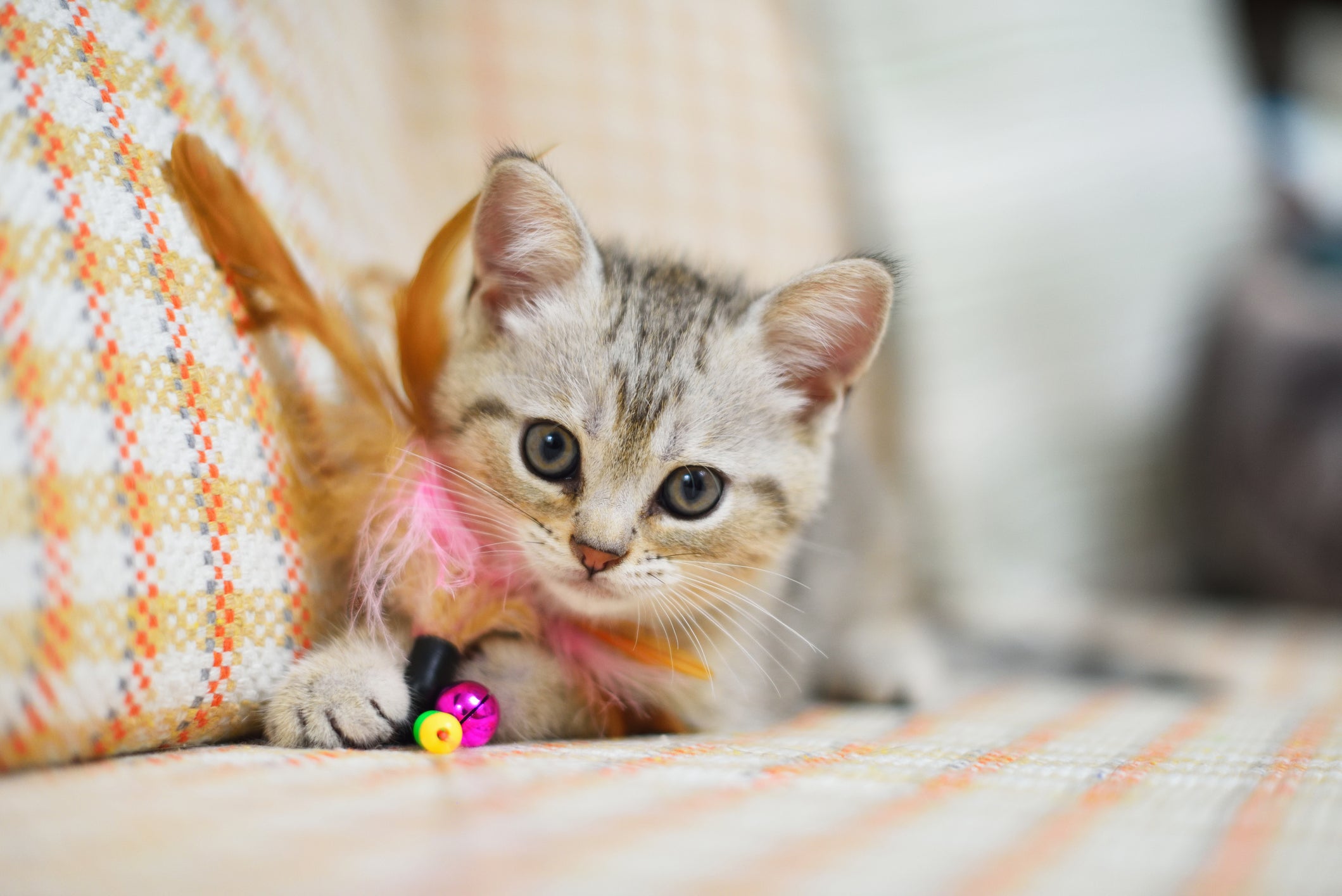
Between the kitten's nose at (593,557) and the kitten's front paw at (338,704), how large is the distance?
0.20 metres

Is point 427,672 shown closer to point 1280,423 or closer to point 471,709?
point 471,709

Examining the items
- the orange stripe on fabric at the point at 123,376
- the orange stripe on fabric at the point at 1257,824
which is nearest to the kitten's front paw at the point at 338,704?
the orange stripe on fabric at the point at 123,376

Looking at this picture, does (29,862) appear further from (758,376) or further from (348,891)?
(758,376)

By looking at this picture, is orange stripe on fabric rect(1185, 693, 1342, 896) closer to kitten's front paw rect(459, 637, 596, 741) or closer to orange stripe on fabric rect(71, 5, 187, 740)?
kitten's front paw rect(459, 637, 596, 741)

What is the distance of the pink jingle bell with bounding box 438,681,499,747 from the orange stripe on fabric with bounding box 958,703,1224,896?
0.46 meters

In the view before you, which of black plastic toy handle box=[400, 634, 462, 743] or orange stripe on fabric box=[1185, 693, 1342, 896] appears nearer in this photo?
orange stripe on fabric box=[1185, 693, 1342, 896]

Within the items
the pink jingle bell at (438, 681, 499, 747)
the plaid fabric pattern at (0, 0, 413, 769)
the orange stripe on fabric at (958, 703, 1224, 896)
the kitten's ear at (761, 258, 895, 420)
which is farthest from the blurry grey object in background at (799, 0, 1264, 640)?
the plaid fabric pattern at (0, 0, 413, 769)

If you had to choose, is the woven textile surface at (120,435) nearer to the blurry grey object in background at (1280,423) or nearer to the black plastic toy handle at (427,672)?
the black plastic toy handle at (427,672)

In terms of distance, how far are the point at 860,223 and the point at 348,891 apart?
186cm

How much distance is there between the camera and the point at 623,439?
960mm

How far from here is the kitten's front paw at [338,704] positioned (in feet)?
2.70

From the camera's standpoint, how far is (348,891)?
54cm

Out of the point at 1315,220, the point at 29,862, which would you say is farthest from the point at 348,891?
the point at 1315,220

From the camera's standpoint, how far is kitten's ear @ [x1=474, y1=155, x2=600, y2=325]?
3.15 ft
